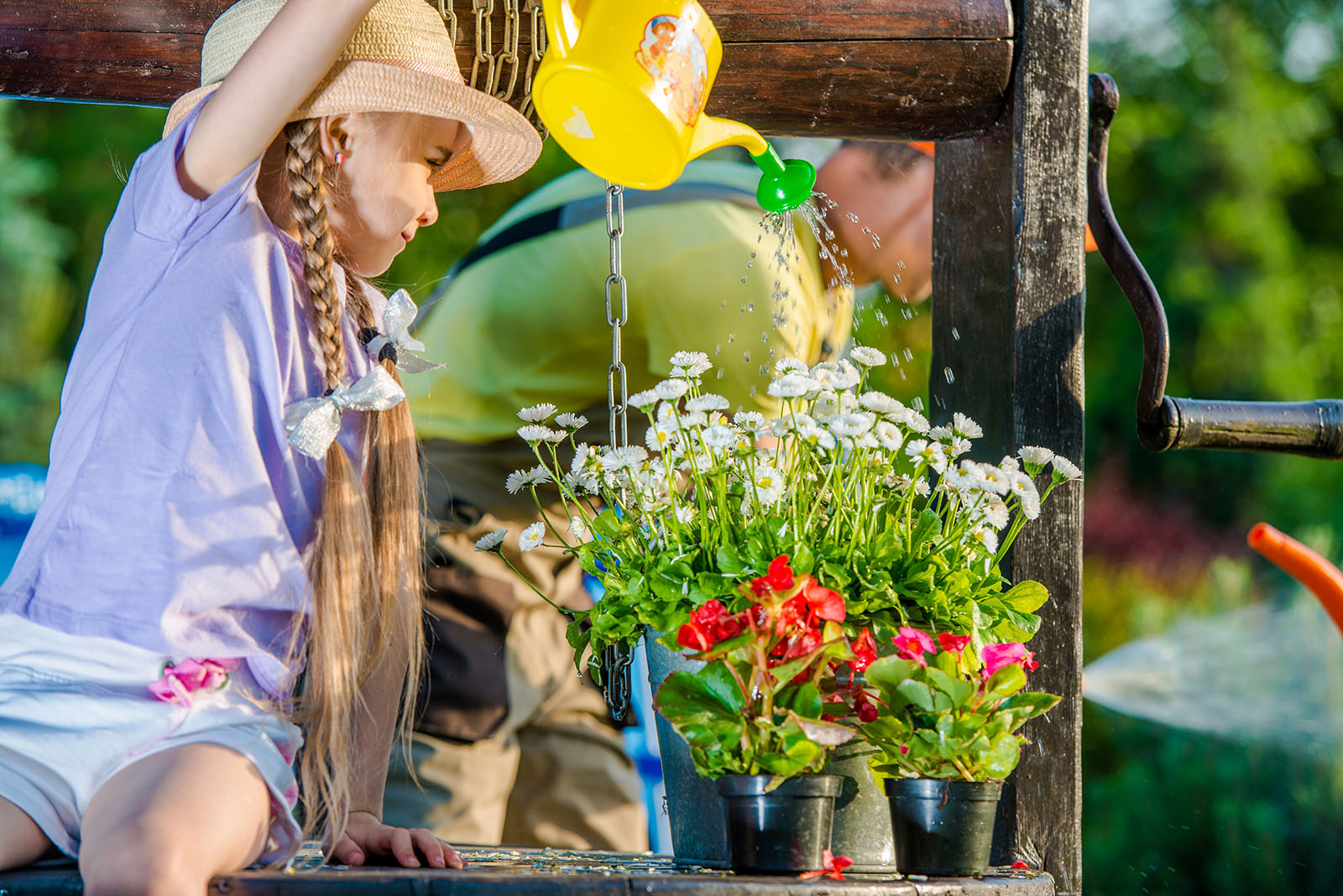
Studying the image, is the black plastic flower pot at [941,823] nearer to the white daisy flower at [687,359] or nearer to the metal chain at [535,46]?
the white daisy flower at [687,359]

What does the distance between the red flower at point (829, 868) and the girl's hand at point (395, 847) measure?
0.34 metres

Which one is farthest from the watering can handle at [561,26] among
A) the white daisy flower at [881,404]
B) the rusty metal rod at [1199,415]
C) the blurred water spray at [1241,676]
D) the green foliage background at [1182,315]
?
the blurred water spray at [1241,676]

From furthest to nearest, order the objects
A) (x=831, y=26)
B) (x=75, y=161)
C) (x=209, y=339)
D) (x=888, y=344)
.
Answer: (x=75, y=161) < (x=888, y=344) < (x=831, y=26) < (x=209, y=339)

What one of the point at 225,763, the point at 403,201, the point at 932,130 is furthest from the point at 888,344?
the point at 225,763

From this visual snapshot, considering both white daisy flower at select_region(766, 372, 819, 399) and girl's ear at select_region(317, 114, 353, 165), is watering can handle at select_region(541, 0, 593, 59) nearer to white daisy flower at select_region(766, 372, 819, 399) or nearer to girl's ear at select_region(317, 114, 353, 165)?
girl's ear at select_region(317, 114, 353, 165)

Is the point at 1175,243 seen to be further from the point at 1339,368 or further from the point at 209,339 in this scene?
the point at 209,339

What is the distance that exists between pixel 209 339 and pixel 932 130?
0.94 meters

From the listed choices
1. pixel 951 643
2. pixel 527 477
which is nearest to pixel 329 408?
pixel 527 477

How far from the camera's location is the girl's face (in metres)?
1.40

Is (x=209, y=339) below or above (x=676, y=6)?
below

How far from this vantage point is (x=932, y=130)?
5.44 feet

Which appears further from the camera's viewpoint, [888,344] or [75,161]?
[75,161]

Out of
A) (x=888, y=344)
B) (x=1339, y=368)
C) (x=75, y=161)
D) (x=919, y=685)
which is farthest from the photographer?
(x=1339, y=368)

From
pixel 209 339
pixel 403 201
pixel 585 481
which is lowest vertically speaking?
pixel 585 481
